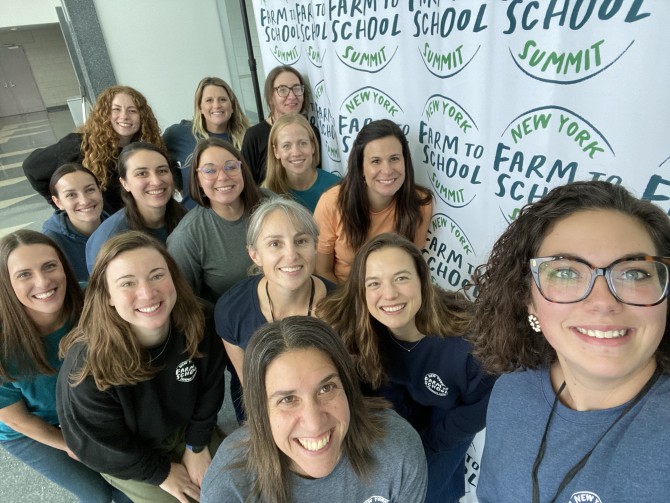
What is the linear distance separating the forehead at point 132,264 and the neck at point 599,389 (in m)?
1.28

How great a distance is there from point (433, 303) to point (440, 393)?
1.01ft

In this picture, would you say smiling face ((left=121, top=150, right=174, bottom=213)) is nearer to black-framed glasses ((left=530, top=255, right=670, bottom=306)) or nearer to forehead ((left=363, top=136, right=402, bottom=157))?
forehead ((left=363, top=136, right=402, bottom=157))

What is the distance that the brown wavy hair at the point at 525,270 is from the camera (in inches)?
29.5

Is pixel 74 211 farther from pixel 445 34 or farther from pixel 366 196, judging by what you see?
pixel 445 34

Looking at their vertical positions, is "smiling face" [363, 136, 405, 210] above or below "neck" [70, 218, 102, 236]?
above

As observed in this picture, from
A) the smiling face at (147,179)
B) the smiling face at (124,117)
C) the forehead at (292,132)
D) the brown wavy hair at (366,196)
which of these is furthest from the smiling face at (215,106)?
the brown wavy hair at (366,196)

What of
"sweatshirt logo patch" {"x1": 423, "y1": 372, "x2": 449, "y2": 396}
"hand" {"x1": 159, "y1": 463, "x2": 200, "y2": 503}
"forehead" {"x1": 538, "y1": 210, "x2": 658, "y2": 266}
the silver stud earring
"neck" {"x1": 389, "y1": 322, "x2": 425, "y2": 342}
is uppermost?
"forehead" {"x1": 538, "y1": 210, "x2": 658, "y2": 266}

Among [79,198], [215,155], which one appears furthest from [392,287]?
[79,198]

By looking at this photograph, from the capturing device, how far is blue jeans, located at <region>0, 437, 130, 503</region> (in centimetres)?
169

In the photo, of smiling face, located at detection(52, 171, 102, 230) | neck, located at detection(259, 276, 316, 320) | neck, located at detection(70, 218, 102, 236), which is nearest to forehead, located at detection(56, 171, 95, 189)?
smiling face, located at detection(52, 171, 102, 230)

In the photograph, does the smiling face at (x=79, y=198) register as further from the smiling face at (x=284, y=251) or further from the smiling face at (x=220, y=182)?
the smiling face at (x=284, y=251)

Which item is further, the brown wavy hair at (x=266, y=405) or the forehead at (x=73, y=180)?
the forehead at (x=73, y=180)

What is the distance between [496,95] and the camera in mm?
1363

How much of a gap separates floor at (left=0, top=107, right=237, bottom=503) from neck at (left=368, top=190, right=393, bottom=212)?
146 cm
